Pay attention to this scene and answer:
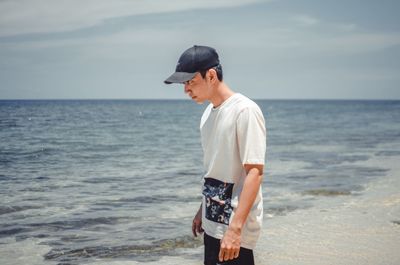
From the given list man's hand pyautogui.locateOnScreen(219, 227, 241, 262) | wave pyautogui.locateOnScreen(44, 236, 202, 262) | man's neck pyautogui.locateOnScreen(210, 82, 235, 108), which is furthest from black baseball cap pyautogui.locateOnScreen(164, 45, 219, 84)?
wave pyautogui.locateOnScreen(44, 236, 202, 262)

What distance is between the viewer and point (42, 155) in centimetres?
1978

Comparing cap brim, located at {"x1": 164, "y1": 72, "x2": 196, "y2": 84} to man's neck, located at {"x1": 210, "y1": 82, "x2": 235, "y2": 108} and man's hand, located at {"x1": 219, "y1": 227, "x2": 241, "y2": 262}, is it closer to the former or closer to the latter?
man's neck, located at {"x1": 210, "y1": 82, "x2": 235, "y2": 108}

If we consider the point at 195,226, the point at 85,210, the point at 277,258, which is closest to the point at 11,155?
the point at 85,210

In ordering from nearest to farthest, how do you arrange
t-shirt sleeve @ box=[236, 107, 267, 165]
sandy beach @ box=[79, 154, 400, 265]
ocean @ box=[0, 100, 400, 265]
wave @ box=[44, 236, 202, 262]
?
t-shirt sleeve @ box=[236, 107, 267, 165] → sandy beach @ box=[79, 154, 400, 265] → wave @ box=[44, 236, 202, 262] → ocean @ box=[0, 100, 400, 265]

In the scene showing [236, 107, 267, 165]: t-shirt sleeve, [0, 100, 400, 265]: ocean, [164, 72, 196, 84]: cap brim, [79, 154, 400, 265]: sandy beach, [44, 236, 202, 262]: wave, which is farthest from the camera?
[0, 100, 400, 265]: ocean

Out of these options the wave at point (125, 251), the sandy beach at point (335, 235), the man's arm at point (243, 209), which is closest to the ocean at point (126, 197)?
the wave at point (125, 251)

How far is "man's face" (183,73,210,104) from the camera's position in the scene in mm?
2873

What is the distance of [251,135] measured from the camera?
267cm

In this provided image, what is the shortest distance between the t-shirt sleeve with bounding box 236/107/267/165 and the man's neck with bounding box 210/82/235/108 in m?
0.24

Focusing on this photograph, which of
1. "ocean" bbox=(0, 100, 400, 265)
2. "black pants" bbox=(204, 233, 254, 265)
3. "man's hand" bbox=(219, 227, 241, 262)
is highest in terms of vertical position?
"man's hand" bbox=(219, 227, 241, 262)

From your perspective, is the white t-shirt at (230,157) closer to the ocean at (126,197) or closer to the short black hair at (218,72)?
the short black hair at (218,72)

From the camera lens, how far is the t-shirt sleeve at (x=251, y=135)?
2668 mm

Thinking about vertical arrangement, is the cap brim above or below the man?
above

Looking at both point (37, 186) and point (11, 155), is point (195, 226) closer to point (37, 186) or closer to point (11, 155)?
point (37, 186)
